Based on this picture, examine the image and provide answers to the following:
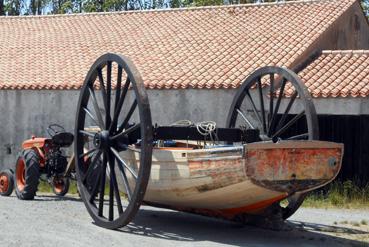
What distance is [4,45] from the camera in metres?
26.4

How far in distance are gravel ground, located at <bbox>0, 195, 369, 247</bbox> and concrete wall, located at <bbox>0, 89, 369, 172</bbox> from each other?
5923 millimetres

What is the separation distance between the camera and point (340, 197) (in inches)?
707

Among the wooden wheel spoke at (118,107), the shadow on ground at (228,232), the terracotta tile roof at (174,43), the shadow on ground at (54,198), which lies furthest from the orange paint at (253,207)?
the terracotta tile roof at (174,43)

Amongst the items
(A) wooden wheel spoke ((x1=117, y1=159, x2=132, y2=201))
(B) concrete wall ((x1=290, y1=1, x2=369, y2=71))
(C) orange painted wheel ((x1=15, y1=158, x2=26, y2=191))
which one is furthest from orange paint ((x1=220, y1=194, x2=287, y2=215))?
(B) concrete wall ((x1=290, y1=1, x2=369, y2=71))

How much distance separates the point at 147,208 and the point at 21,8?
3939cm

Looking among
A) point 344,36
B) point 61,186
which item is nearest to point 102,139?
point 61,186

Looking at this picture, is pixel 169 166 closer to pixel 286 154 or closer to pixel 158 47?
pixel 286 154

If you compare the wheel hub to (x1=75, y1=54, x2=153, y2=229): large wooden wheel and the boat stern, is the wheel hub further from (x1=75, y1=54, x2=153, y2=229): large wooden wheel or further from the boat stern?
the boat stern

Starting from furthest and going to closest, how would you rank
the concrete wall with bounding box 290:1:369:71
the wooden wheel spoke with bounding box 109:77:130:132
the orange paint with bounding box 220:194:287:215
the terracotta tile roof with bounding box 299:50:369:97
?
the concrete wall with bounding box 290:1:369:71 < the terracotta tile roof with bounding box 299:50:369:97 < the wooden wheel spoke with bounding box 109:77:130:132 < the orange paint with bounding box 220:194:287:215

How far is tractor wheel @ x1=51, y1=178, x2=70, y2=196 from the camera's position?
1653 centimetres

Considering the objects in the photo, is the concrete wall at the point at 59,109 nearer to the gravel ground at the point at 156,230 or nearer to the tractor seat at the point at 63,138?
the tractor seat at the point at 63,138

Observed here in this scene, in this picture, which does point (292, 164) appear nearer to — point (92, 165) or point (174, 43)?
point (92, 165)

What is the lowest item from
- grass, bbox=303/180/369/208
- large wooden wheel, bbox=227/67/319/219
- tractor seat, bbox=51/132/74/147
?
grass, bbox=303/180/369/208

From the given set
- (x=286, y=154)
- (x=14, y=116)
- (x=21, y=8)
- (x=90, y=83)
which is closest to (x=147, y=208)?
(x=90, y=83)
